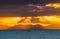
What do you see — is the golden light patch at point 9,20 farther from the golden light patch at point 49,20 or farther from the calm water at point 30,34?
the golden light patch at point 49,20

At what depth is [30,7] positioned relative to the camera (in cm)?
161

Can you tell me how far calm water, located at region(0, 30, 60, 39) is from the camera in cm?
163

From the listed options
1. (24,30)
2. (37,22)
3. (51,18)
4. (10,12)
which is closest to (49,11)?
(51,18)

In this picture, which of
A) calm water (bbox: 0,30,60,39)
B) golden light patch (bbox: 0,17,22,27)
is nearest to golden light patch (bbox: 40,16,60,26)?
calm water (bbox: 0,30,60,39)

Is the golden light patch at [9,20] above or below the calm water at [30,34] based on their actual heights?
above

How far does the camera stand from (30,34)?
5.40 feet

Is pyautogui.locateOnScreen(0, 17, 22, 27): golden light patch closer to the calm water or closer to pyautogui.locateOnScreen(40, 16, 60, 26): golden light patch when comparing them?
the calm water

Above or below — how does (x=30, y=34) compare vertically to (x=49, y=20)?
below

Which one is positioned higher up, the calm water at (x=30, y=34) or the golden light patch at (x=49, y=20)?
the golden light patch at (x=49, y=20)

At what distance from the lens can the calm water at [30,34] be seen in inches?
64.3

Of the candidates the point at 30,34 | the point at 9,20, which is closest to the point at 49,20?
the point at 30,34

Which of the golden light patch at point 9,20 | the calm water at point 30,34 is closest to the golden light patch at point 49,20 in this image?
the calm water at point 30,34

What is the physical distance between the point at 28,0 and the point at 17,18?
0.29m

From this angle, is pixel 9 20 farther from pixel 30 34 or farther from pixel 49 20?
pixel 49 20
